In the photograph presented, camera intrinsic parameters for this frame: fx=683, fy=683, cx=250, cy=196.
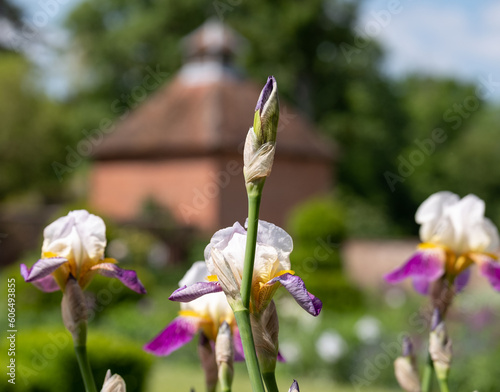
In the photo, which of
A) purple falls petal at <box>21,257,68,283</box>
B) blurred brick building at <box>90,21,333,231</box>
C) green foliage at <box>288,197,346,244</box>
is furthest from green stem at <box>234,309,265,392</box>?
blurred brick building at <box>90,21,333,231</box>

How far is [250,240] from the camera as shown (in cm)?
78

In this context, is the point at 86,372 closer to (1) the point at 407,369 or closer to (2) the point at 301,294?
(2) the point at 301,294

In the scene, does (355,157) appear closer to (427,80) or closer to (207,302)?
(427,80)

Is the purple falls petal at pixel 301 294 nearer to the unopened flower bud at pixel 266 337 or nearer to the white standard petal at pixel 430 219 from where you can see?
the unopened flower bud at pixel 266 337

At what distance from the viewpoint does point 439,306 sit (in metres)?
1.22

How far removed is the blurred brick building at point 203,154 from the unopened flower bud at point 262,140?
16790 millimetres

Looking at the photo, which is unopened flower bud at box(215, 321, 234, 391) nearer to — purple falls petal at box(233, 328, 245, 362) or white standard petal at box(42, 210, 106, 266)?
purple falls petal at box(233, 328, 245, 362)

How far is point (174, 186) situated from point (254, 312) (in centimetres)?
1805

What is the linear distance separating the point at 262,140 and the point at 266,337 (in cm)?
25

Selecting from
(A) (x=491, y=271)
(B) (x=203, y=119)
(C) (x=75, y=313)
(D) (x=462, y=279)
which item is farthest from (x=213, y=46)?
(C) (x=75, y=313)

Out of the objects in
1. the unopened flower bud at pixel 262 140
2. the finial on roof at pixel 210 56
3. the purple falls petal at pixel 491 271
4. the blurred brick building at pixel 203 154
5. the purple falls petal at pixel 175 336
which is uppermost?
the finial on roof at pixel 210 56

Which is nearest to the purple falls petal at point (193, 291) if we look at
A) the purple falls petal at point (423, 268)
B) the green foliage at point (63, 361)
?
the purple falls petal at point (423, 268)

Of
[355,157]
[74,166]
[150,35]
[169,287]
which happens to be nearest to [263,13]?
[150,35]

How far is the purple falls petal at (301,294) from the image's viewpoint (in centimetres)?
80
